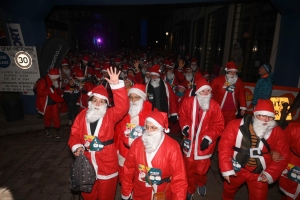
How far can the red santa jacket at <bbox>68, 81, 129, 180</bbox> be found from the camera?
3.33 meters

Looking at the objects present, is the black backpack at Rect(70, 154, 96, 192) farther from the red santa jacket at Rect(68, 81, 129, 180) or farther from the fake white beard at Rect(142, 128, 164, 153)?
the fake white beard at Rect(142, 128, 164, 153)

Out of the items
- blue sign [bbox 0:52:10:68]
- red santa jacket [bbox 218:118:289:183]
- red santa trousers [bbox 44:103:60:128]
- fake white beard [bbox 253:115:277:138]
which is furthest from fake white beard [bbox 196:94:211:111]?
blue sign [bbox 0:52:10:68]

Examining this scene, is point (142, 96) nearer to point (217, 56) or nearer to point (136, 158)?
point (136, 158)

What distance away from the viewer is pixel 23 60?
24.6ft

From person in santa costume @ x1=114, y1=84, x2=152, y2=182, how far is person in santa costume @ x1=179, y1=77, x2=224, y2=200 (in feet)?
2.97

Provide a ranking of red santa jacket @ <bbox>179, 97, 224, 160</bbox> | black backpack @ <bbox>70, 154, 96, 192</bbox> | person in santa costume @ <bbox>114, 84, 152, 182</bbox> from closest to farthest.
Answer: black backpack @ <bbox>70, 154, 96, 192</bbox>, person in santa costume @ <bbox>114, 84, 152, 182</bbox>, red santa jacket @ <bbox>179, 97, 224, 160</bbox>

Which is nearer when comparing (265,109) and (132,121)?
(265,109)

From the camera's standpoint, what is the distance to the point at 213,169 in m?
5.31

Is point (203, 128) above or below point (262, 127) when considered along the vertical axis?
below

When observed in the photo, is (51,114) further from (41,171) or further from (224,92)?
(224,92)

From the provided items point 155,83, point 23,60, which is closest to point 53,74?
point 23,60

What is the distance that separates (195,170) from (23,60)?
6.93 meters

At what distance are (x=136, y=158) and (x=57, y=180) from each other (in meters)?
2.89

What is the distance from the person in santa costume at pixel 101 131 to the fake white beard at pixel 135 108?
1.22ft
